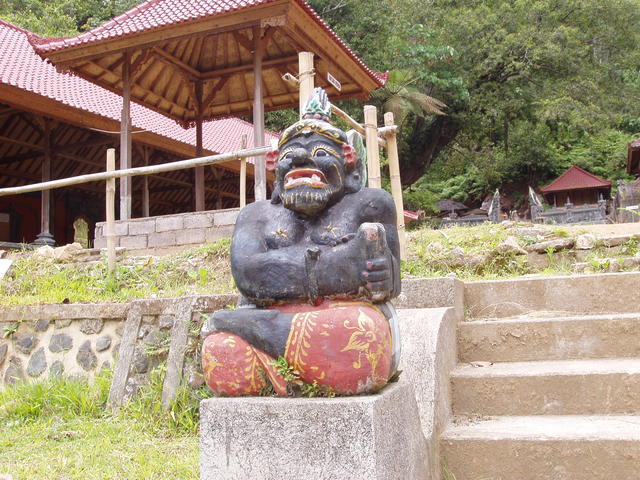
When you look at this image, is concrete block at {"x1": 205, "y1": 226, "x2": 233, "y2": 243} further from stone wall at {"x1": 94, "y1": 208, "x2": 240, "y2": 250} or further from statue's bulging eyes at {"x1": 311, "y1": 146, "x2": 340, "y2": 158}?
statue's bulging eyes at {"x1": 311, "y1": 146, "x2": 340, "y2": 158}

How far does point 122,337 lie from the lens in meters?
4.05

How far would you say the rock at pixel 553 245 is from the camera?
17.1 ft

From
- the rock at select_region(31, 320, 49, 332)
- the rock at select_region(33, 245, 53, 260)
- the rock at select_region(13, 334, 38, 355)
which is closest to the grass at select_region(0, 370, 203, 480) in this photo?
the rock at select_region(13, 334, 38, 355)

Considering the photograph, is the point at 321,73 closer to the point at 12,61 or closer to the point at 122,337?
the point at 12,61

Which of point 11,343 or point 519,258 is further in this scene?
point 519,258

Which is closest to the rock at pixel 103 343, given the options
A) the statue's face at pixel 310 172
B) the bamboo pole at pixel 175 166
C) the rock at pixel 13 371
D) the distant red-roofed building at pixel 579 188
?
the rock at pixel 13 371

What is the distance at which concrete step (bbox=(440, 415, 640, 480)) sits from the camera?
2.44 metres

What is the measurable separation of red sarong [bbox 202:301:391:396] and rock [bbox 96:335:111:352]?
2.43 meters

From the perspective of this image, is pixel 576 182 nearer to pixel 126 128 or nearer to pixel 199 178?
pixel 199 178

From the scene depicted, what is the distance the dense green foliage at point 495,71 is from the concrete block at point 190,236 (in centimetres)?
1151

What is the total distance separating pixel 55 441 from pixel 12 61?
9.67 m

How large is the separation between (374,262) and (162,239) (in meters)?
6.00

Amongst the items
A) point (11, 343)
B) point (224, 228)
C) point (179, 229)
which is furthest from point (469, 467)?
point (179, 229)

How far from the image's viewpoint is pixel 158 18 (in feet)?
27.2
